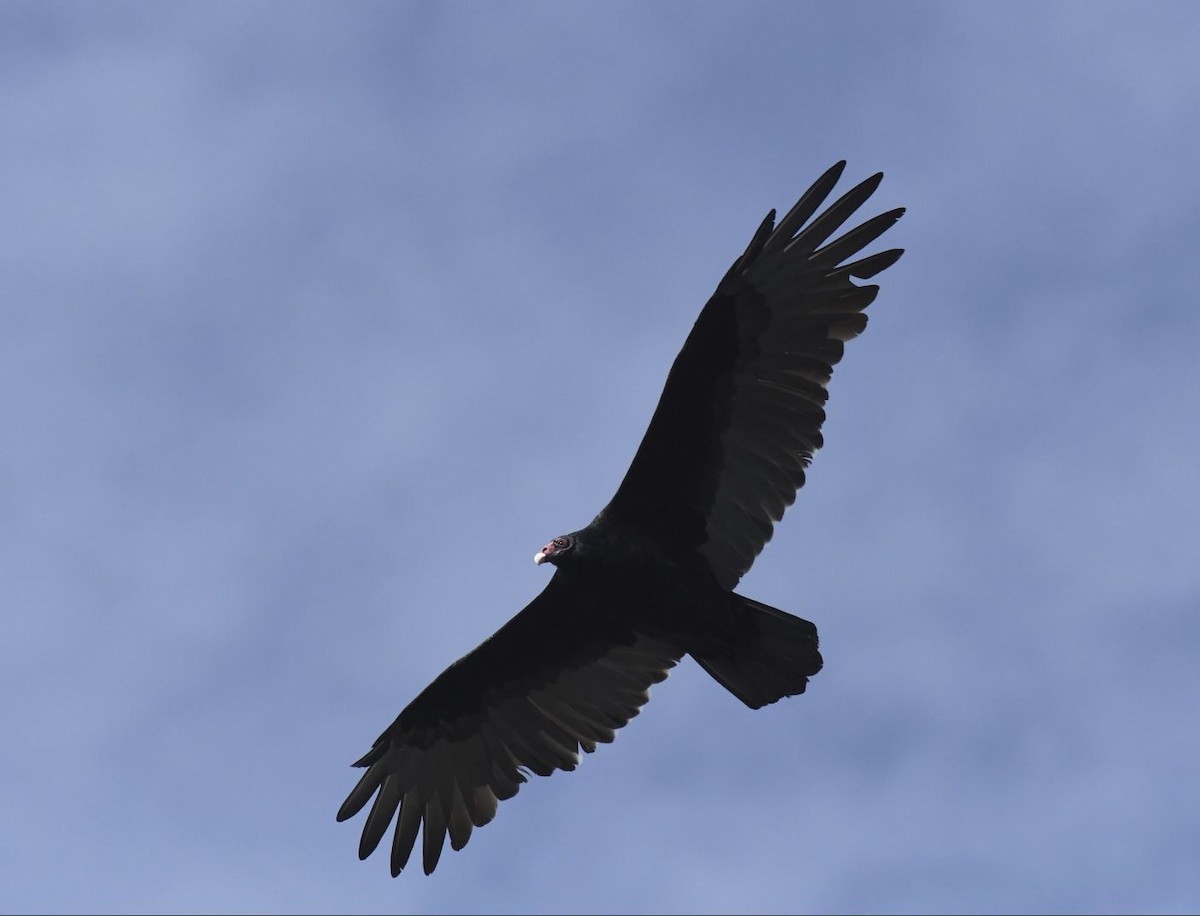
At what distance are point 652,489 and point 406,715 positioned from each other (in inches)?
99.9

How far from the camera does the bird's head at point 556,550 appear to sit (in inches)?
430

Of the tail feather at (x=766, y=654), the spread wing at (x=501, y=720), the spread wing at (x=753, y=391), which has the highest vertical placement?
the spread wing at (x=753, y=391)

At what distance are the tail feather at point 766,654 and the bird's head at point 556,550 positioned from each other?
1115 mm

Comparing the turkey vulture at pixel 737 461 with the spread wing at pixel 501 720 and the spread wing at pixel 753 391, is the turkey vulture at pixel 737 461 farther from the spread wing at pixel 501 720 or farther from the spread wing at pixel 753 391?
the spread wing at pixel 501 720

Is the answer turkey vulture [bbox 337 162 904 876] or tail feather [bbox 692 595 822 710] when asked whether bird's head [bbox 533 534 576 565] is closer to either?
turkey vulture [bbox 337 162 904 876]

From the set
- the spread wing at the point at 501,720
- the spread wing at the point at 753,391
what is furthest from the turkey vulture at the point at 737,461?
the spread wing at the point at 501,720

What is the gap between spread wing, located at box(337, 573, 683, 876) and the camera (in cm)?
1181

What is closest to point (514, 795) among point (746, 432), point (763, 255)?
point (746, 432)

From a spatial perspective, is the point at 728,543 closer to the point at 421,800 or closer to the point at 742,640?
the point at 742,640

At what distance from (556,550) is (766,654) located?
148 centimetres

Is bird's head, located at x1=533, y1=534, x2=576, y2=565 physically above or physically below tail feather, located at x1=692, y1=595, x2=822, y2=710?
above

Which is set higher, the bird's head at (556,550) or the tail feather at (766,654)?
the bird's head at (556,550)

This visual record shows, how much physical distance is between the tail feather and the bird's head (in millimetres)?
1115

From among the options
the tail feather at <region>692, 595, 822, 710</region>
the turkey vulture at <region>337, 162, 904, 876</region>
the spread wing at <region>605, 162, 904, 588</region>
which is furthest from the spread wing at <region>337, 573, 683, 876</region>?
the spread wing at <region>605, 162, 904, 588</region>
